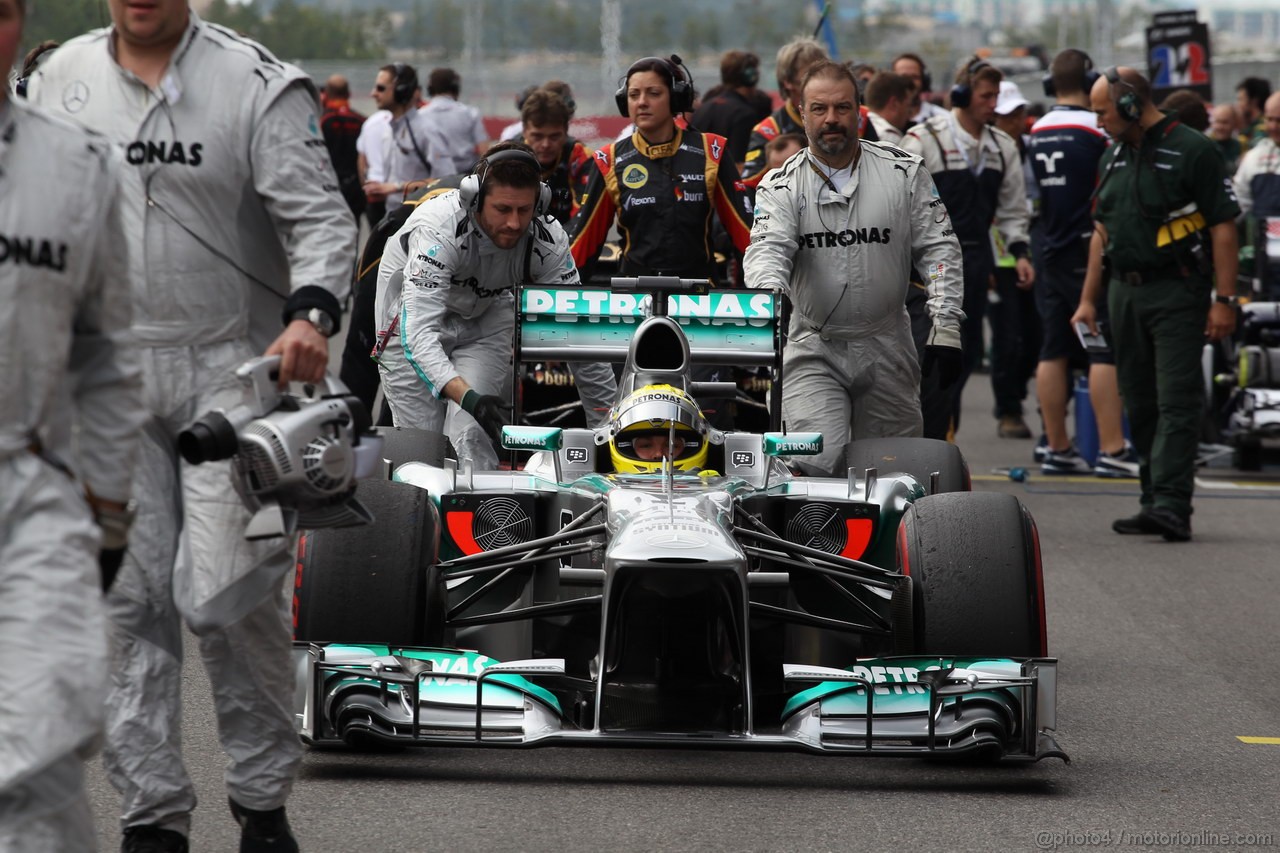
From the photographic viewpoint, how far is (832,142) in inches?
303

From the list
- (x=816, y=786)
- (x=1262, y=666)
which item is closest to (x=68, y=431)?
(x=816, y=786)

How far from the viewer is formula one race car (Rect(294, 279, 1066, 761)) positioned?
545 cm

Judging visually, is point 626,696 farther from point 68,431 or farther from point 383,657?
point 68,431

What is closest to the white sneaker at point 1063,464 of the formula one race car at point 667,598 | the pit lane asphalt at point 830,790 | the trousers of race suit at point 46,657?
the pit lane asphalt at point 830,790

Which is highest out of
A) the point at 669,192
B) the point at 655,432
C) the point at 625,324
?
the point at 669,192

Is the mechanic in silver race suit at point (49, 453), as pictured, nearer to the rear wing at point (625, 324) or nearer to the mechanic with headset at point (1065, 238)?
the rear wing at point (625, 324)

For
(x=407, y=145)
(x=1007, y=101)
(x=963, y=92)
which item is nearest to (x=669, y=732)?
(x=963, y=92)

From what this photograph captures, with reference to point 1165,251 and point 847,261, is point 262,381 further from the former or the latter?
point 1165,251

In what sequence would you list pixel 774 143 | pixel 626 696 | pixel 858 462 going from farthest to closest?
1. pixel 774 143
2. pixel 858 462
3. pixel 626 696

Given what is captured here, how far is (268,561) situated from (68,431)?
2.63 ft

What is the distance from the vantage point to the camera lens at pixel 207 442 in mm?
4211

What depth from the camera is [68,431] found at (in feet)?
12.3

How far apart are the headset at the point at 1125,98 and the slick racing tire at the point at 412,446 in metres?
3.91

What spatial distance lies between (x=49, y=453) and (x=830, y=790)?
104 inches
